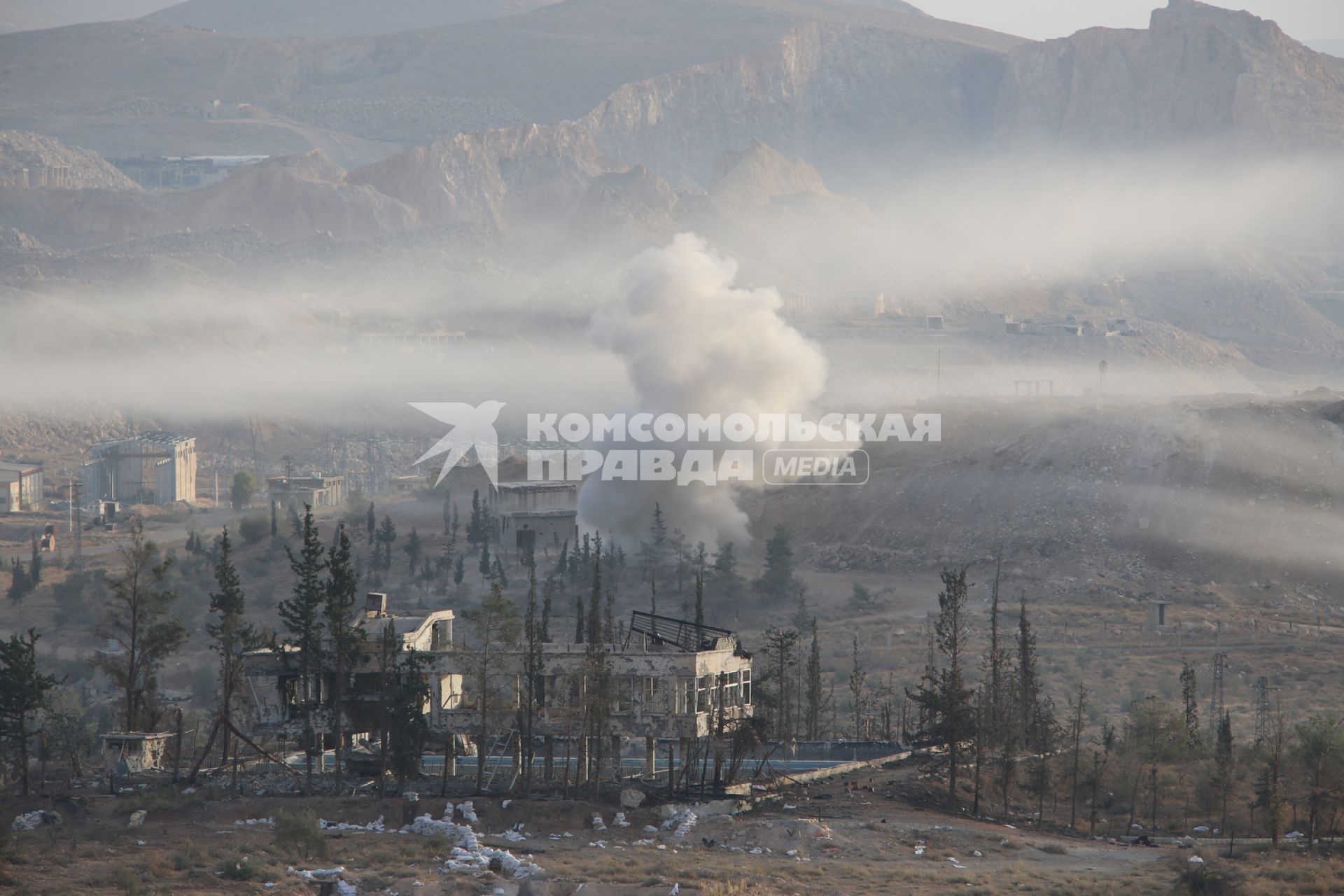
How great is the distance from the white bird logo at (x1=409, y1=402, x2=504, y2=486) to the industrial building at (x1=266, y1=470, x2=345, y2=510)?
36.1ft

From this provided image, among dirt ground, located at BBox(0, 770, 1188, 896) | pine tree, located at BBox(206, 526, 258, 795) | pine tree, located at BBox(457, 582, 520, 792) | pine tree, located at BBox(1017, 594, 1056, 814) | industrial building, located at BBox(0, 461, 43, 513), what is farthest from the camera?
industrial building, located at BBox(0, 461, 43, 513)

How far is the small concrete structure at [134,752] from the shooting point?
48188 mm

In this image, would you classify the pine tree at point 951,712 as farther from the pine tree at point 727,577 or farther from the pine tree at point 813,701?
the pine tree at point 727,577

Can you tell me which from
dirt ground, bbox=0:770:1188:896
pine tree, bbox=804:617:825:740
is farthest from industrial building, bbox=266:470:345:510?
dirt ground, bbox=0:770:1188:896

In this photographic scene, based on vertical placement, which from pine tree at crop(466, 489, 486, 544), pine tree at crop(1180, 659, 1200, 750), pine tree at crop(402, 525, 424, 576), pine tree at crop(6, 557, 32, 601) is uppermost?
pine tree at crop(466, 489, 486, 544)

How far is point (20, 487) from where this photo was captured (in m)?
144

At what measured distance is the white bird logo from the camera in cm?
16588

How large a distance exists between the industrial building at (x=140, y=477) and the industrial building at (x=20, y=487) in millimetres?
3608

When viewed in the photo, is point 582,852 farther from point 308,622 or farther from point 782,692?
point 782,692

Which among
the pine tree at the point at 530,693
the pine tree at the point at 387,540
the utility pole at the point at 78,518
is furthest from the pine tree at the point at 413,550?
the pine tree at the point at 530,693

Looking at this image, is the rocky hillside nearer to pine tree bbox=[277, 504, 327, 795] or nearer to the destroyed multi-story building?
the destroyed multi-story building

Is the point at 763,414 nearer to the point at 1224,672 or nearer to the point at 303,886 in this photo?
the point at 1224,672

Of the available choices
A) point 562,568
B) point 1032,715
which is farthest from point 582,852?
point 562,568

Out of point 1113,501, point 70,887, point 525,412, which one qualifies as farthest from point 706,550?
point 525,412
